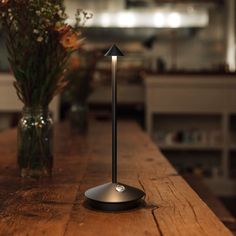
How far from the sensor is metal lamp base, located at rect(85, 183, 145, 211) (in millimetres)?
1017

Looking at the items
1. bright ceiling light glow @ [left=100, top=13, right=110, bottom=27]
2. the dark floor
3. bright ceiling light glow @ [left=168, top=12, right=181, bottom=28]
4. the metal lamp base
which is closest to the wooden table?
the metal lamp base

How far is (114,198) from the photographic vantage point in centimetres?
103

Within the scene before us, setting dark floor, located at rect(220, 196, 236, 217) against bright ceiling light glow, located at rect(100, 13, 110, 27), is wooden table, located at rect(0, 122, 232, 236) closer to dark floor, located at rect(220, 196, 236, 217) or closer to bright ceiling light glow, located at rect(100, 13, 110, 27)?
dark floor, located at rect(220, 196, 236, 217)

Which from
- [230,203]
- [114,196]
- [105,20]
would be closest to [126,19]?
[105,20]

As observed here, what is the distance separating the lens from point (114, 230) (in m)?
0.88

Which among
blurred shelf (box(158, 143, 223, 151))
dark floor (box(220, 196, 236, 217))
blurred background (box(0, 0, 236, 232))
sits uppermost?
blurred background (box(0, 0, 236, 232))

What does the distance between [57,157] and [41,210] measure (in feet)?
2.74

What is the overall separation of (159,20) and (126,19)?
0.47 meters

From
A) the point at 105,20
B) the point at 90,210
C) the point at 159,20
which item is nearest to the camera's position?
the point at 90,210

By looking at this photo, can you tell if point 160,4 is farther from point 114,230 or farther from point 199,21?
point 114,230

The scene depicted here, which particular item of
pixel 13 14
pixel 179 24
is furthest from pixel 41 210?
pixel 179 24

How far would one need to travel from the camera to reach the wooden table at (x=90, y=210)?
89 cm

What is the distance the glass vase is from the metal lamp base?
39 centimetres

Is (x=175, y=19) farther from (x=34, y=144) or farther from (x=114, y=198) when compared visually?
(x=114, y=198)
